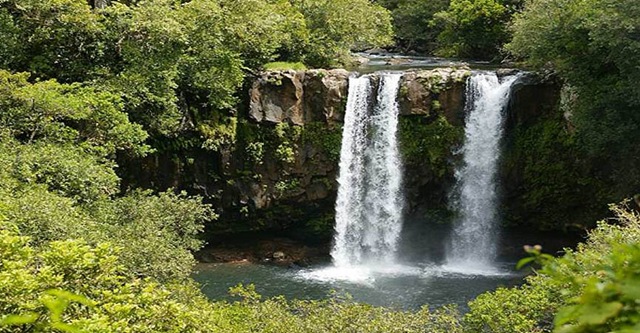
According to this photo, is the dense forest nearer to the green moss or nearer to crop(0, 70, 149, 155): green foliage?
crop(0, 70, 149, 155): green foliage

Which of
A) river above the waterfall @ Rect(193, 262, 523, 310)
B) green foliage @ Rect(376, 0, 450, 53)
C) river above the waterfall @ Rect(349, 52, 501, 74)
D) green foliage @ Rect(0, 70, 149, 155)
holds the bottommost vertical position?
river above the waterfall @ Rect(193, 262, 523, 310)

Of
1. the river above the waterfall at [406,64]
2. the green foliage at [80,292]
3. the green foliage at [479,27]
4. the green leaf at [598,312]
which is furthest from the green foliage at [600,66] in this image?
the green leaf at [598,312]

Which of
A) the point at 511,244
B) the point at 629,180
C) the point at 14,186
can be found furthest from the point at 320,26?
the point at 14,186

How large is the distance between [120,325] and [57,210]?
5.08 m

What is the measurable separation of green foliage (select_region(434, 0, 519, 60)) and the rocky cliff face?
403 inches

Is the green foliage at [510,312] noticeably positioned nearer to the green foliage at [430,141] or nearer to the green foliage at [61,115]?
the green foliage at [61,115]

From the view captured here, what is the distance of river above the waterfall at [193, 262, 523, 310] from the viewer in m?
16.4

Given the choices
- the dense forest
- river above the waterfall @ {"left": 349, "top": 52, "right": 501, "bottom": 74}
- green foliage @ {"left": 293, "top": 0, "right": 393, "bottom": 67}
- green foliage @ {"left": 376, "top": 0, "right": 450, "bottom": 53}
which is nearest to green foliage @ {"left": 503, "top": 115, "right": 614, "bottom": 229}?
the dense forest

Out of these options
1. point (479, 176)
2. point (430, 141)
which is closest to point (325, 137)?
point (430, 141)

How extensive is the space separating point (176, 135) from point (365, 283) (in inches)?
323

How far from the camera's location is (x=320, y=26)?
23.7 metres

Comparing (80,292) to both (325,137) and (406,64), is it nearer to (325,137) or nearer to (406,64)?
(325,137)

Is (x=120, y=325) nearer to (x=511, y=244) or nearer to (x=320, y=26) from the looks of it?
(x=511, y=244)

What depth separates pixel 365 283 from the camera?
17984 mm
